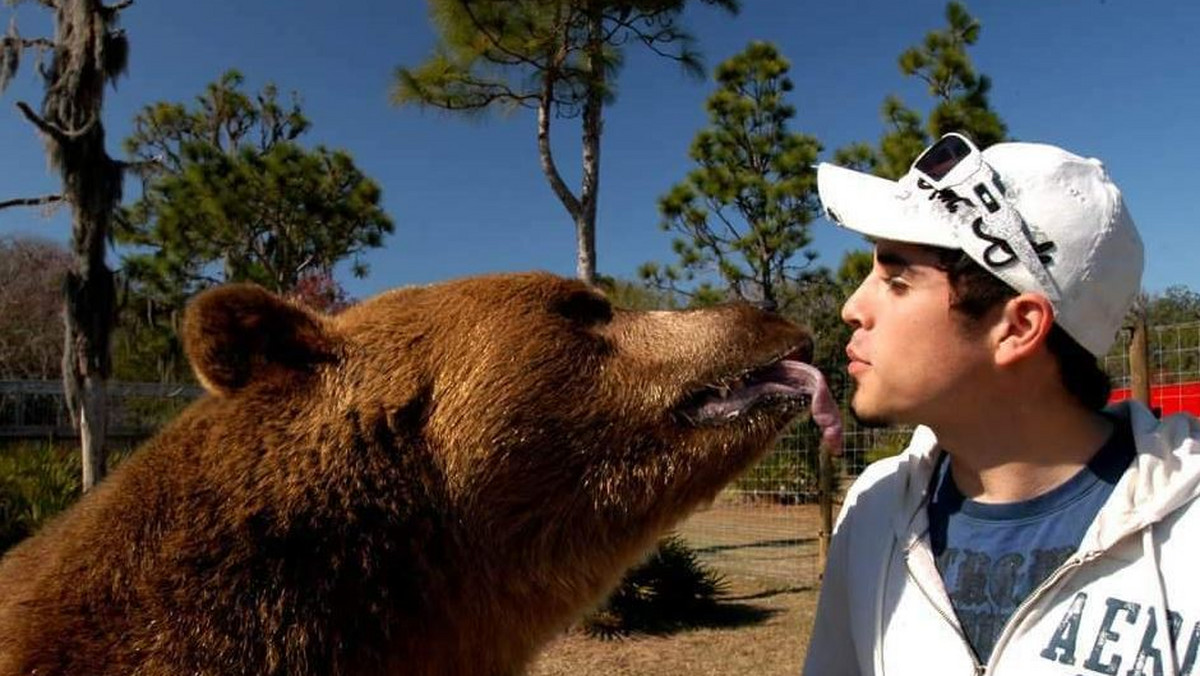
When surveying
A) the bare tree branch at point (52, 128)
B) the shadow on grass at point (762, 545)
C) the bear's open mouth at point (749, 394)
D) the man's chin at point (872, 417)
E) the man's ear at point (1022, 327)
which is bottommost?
the shadow on grass at point (762, 545)

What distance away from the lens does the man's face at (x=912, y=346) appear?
220cm

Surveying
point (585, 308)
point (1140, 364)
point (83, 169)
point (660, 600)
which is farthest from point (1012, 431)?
point (83, 169)

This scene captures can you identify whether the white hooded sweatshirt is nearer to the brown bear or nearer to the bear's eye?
the brown bear

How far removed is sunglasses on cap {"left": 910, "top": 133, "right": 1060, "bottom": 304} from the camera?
2.06 metres

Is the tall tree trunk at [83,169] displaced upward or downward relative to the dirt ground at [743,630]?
upward

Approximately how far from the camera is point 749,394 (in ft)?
9.36

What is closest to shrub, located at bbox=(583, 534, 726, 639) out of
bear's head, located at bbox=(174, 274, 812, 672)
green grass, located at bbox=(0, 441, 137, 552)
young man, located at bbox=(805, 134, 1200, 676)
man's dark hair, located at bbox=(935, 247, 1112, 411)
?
green grass, located at bbox=(0, 441, 137, 552)

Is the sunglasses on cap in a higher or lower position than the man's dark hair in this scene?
higher

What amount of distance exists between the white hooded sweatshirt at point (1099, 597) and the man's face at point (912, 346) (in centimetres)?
30

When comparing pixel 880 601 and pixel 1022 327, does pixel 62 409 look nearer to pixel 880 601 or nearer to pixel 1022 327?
pixel 880 601

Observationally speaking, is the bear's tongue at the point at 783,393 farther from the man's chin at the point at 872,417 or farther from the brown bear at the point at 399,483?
the man's chin at the point at 872,417

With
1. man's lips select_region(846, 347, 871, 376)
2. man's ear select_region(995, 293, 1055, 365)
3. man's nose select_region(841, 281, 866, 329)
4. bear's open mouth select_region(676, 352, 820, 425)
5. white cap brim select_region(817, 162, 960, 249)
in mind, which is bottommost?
bear's open mouth select_region(676, 352, 820, 425)

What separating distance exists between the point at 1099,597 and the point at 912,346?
2.15ft

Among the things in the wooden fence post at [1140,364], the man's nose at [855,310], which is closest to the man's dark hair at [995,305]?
the man's nose at [855,310]
